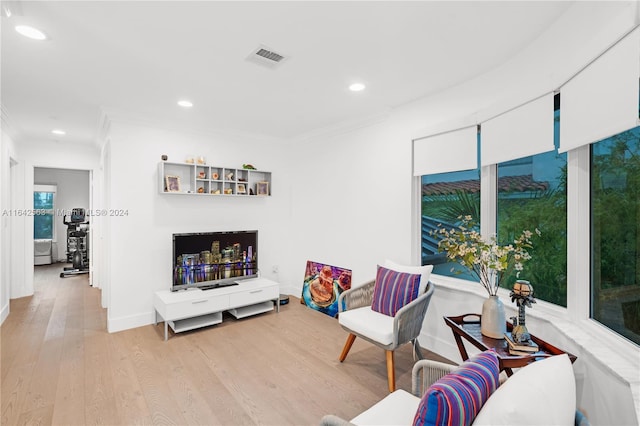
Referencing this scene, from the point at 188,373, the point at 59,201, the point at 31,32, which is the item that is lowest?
the point at 188,373

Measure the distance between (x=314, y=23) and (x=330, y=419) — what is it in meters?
2.08

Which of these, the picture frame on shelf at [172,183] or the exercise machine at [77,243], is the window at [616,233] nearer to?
the picture frame on shelf at [172,183]

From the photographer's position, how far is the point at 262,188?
466cm

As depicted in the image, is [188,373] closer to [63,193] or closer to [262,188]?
[262,188]

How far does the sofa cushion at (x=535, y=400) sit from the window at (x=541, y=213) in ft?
4.17

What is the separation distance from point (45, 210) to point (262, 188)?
6.84 metres

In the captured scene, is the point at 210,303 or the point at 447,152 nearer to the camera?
the point at 447,152

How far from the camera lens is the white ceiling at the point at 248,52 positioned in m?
1.83

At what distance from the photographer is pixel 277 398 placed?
7.72ft

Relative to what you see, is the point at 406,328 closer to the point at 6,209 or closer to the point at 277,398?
the point at 277,398

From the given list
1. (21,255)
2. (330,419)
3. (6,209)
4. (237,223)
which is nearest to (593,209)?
(330,419)

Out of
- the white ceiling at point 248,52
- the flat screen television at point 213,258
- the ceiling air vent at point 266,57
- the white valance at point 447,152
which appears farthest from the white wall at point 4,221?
the white valance at point 447,152

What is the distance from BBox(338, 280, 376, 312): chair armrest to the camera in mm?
3023

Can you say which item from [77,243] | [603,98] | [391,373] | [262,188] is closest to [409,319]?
[391,373]
